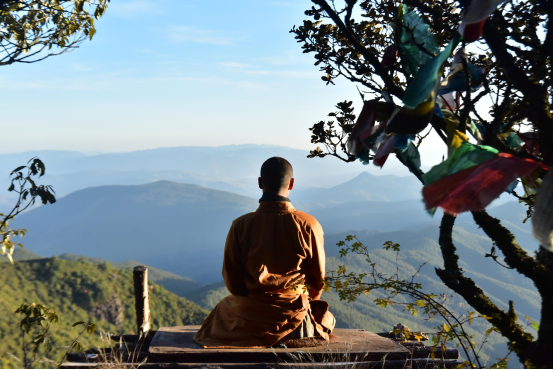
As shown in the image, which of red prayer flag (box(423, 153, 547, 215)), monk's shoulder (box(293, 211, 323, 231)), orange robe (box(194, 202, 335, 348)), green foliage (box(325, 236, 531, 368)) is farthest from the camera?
monk's shoulder (box(293, 211, 323, 231))

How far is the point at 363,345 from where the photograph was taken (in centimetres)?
411

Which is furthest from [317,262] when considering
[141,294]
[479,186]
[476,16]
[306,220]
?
[141,294]

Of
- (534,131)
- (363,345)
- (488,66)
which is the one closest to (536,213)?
(534,131)

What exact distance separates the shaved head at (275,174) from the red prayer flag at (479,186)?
1720 mm

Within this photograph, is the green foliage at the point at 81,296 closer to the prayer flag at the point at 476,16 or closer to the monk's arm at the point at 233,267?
A: the monk's arm at the point at 233,267

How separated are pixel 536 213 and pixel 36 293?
115ft

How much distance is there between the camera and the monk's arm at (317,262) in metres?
4.23

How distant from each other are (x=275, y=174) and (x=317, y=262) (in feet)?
3.30

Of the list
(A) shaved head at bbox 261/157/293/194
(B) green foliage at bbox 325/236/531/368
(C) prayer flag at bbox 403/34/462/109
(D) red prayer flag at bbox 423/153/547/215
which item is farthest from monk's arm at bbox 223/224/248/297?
(C) prayer flag at bbox 403/34/462/109

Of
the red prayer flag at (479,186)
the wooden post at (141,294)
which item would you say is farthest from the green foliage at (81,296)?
the red prayer flag at (479,186)

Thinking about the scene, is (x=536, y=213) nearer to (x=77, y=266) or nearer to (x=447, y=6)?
(x=447, y=6)

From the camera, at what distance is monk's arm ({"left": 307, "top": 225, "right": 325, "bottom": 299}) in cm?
423

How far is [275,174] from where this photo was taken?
163 inches

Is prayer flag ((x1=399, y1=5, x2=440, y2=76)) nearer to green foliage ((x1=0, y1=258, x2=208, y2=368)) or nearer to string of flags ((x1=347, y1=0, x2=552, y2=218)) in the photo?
string of flags ((x1=347, y1=0, x2=552, y2=218))
